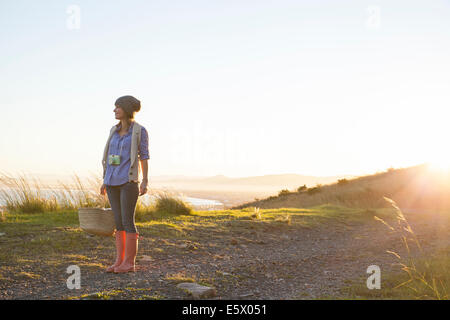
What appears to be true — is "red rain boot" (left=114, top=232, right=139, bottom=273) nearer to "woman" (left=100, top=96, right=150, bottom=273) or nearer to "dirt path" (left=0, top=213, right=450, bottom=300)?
"woman" (left=100, top=96, right=150, bottom=273)

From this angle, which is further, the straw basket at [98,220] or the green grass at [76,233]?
the green grass at [76,233]

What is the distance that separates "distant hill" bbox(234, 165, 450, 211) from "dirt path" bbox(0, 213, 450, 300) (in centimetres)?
1231

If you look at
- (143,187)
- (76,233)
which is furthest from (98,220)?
(76,233)

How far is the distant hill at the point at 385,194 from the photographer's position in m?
21.6

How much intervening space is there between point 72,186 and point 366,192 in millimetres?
17629

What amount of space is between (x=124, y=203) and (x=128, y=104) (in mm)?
1291

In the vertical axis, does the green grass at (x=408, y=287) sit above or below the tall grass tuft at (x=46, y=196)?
below

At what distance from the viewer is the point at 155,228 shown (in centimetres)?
855

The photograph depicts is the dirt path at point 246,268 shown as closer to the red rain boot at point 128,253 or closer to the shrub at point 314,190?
the red rain boot at point 128,253

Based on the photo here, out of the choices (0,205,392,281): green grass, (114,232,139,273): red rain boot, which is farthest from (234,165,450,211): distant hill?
(114,232,139,273): red rain boot

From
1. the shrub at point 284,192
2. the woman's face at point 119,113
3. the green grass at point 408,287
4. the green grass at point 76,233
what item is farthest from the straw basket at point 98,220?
the shrub at point 284,192

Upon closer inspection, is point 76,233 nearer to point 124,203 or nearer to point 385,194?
point 124,203
